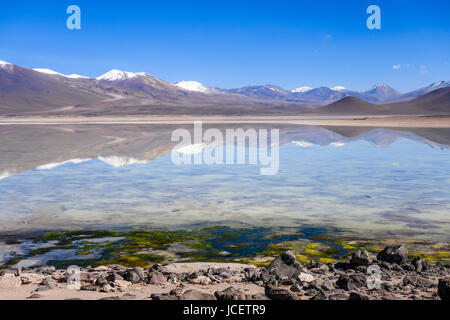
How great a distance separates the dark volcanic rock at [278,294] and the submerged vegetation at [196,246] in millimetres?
1415

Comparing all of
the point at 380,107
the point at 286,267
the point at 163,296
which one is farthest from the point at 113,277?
the point at 380,107

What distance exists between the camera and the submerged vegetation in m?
6.91

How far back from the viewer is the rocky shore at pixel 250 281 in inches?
202

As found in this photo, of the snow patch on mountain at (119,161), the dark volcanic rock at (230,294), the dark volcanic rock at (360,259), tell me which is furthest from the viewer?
the snow patch on mountain at (119,161)

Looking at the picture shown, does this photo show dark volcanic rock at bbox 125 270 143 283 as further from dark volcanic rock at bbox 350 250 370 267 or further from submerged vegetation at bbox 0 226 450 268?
dark volcanic rock at bbox 350 250 370 267

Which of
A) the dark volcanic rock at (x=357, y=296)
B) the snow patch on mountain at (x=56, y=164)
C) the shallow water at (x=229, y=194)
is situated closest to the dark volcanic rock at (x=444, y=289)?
the dark volcanic rock at (x=357, y=296)

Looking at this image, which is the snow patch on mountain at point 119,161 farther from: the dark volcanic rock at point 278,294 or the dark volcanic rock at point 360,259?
the dark volcanic rock at point 278,294

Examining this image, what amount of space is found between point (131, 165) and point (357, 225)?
32.2ft

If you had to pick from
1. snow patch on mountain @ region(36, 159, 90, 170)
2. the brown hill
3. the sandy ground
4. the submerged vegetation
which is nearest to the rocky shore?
the submerged vegetation

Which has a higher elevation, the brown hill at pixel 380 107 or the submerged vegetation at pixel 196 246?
the brown hill at pixel 380 107

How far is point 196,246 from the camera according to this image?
24.6ft

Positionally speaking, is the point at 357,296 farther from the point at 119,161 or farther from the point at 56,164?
the point at 56,164

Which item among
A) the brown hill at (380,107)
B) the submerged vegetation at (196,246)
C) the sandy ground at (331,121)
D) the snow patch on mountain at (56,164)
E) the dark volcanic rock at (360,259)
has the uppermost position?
the brown hill at (380,107)
